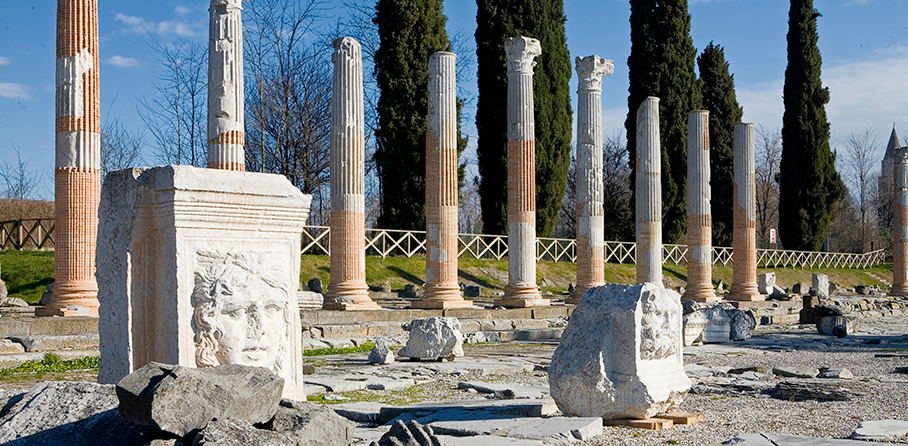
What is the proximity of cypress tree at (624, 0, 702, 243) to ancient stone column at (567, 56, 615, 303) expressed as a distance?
42.9 ft

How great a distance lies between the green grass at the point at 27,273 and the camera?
824 inches

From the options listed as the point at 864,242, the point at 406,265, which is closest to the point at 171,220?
the point at 406,265

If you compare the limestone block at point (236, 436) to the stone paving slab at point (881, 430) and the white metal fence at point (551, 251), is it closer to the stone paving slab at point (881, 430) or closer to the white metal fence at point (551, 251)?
the stone paving slab at point (881, 430)

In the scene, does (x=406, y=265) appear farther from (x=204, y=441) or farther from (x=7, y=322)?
(x=204, y=441)

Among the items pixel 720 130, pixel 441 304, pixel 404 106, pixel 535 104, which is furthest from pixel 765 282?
pixel 441 304

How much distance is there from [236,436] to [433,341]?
8.40m

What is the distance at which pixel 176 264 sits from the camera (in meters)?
4.93

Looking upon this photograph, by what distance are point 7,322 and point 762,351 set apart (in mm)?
11512

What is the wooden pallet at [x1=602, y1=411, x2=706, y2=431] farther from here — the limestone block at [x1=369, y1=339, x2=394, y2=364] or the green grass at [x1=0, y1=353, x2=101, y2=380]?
the green grass at [x1=0, y1=353, x2=101, y2=380]

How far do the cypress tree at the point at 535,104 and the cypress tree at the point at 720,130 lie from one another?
1003cm

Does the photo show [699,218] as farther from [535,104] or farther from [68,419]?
[68,419]

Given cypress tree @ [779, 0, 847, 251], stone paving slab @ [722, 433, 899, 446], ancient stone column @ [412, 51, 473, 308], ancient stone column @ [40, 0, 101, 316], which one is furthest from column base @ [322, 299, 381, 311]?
cypress tree @ [779, 0, 847, 251]

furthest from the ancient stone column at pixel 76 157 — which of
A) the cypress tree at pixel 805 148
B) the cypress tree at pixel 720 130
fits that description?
the cypress tree at pixel 805 148

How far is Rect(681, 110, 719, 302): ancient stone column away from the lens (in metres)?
26.3
